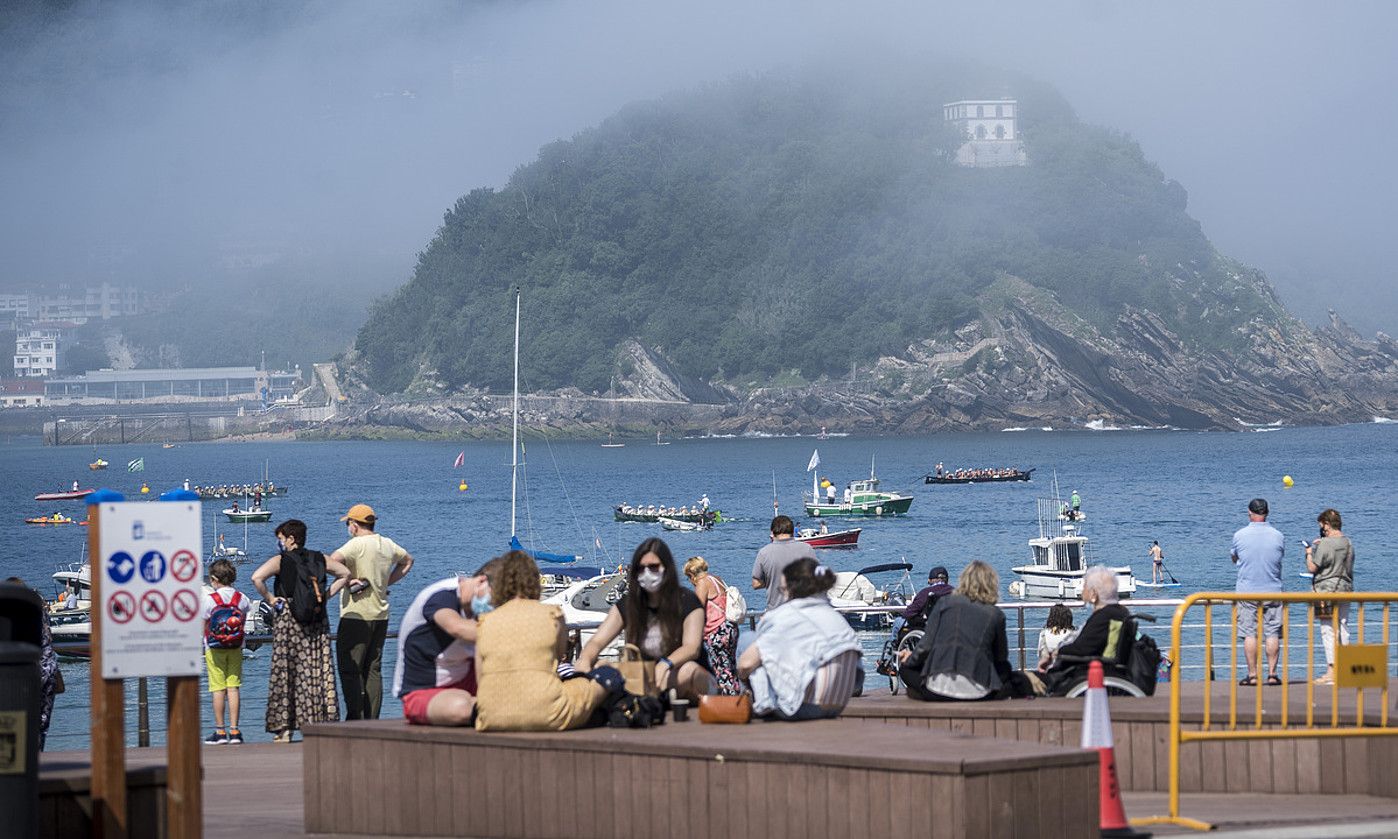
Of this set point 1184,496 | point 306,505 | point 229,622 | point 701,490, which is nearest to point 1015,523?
point 1184,496

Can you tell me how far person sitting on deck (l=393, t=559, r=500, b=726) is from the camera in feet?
29.3

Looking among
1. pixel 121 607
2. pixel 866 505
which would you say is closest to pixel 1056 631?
pixel 121 607

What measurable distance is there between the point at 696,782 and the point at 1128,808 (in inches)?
96.9

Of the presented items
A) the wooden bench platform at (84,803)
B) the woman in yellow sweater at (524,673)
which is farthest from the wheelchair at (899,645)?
the wooden bench platform at (84,803)

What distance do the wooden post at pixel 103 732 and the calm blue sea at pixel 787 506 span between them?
20.8 metres

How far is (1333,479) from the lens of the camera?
141625 millimetres

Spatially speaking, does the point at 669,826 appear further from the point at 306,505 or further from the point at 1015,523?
the point at 306,505

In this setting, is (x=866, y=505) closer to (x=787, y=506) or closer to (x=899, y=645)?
(x=787, y=506)

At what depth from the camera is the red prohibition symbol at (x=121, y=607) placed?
663cm

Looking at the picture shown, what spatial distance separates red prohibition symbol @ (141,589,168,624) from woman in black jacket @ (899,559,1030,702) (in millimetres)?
4702

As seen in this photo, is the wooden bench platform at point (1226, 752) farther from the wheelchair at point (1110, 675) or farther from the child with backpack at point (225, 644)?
the child with backpack at point (225, 644)

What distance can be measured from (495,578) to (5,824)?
270cm

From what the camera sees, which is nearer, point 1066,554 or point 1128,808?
point 1128,808

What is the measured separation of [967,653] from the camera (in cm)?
992
